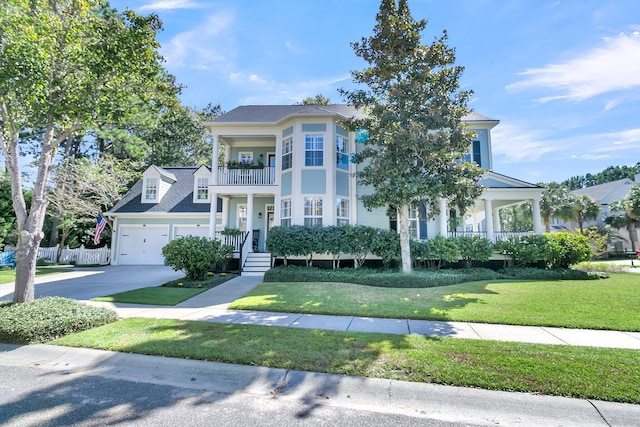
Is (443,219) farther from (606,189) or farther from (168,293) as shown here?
(606,189)

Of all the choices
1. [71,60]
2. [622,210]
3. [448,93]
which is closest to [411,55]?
[448,93]

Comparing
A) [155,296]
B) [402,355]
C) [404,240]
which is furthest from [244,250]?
Result: [402,355]

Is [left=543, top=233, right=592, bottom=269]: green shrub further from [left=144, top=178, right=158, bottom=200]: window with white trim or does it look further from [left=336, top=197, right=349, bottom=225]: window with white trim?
[left=144, top=178, right=158, bottom=200]: window with white trim

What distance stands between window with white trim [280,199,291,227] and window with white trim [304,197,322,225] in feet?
3.06

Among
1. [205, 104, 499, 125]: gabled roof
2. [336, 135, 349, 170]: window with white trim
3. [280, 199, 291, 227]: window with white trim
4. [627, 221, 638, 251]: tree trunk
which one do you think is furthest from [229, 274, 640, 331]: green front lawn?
[627, 221, 638, 251]: tree trunk

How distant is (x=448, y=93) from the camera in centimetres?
1129

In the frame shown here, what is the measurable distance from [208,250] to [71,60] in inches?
276

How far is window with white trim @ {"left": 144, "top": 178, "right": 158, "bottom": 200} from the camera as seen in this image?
1950 cm

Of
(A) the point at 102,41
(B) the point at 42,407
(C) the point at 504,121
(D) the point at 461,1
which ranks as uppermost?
(D) the point at 461,1

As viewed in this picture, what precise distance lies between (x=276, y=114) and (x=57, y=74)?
1109 centimetres

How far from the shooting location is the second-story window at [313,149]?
14.0m

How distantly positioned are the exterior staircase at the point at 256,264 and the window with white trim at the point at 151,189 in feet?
32.6

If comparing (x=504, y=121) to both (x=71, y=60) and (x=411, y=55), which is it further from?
(x=71, y=60)

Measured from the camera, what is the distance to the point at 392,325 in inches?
230
